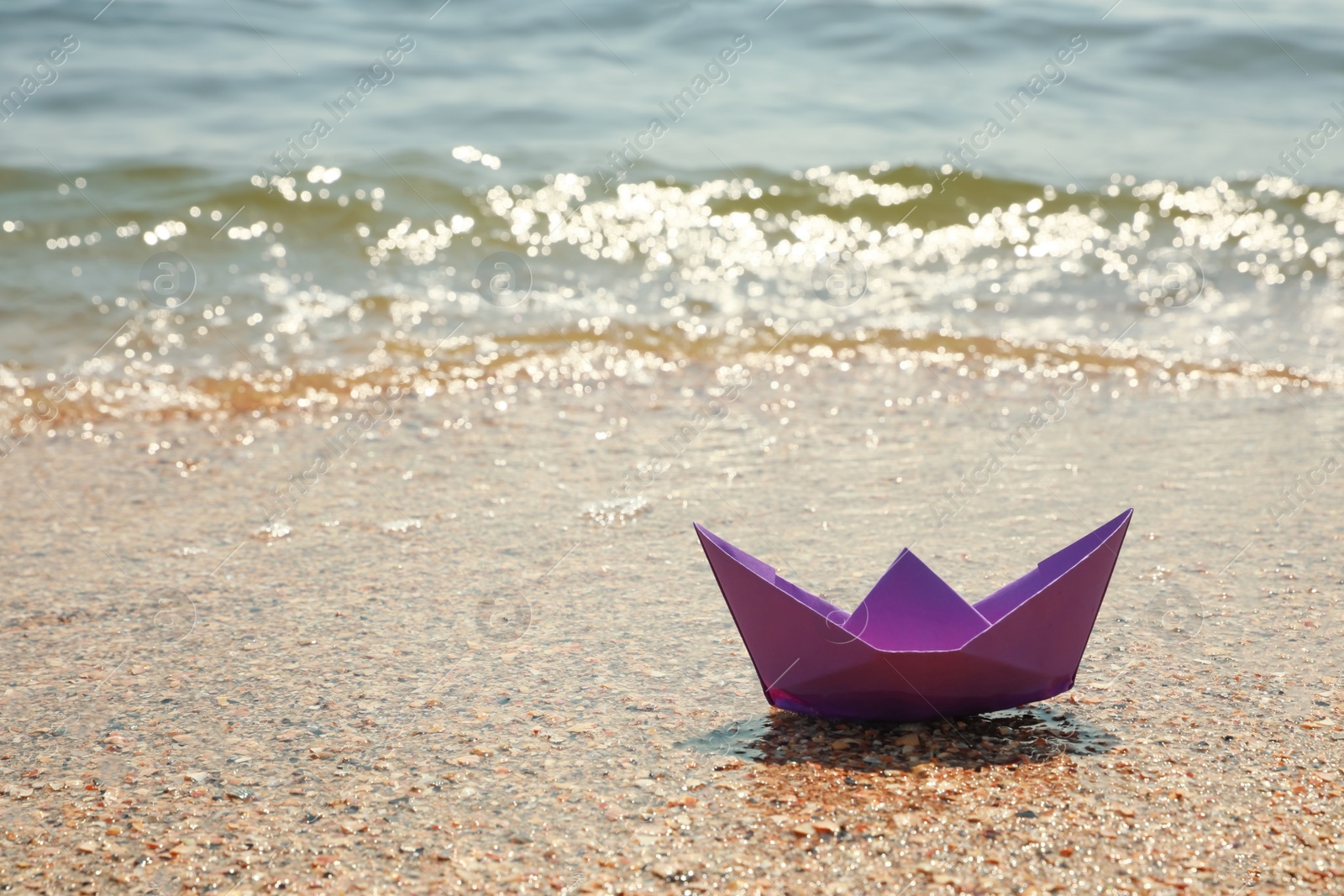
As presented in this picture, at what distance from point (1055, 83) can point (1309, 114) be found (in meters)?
1.71

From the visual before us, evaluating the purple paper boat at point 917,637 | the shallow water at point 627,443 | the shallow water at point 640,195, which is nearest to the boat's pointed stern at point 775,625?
the purple paper boat at point 917,637

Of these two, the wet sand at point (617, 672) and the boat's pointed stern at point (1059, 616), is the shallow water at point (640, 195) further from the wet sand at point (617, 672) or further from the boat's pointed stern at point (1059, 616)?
the boat's pointed stern at point (1059, 616)

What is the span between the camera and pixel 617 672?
6.57 ft

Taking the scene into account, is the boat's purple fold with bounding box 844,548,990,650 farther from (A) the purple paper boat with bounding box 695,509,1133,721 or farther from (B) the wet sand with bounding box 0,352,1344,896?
(B) the wet sand with bounding box 0,352,1344,896

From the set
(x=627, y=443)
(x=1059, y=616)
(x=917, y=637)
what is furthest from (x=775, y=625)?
(x=627, y=443)

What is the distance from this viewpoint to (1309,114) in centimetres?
793

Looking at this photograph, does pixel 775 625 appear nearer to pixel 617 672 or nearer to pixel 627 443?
pixel 617 672

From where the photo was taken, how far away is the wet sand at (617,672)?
58.4 inches

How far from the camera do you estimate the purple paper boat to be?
158cm

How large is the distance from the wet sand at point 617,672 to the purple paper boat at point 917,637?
0.27ft

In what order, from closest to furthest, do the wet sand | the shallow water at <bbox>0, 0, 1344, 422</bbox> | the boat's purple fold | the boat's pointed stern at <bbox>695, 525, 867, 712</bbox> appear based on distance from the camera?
1. the wet sand
2. the boat's pointed stern at <bbox>695, 525, 867, 712</bbox>
3. the boat's purple fold
4. the shallow water at <bbox>0, 0, 1344, 422</bbox>

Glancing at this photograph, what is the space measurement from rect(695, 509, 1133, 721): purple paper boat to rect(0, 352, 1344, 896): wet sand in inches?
3.3

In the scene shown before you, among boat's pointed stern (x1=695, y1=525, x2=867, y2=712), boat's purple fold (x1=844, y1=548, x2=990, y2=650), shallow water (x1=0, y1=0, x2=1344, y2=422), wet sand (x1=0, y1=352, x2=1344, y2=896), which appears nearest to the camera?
wet sand (x1=0, y1=352, x2=1344, y2=896)

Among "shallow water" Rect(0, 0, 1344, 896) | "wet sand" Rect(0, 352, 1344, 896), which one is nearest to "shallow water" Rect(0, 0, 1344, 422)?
"shallow water" Rect(0, 0, 1344, 896)
